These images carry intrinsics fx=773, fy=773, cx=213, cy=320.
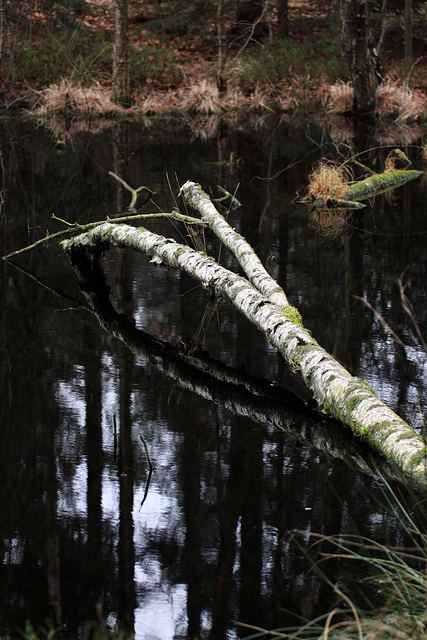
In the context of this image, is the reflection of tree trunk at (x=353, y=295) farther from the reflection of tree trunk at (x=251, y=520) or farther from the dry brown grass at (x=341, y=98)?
the dry brown grass at (x=341, y=98)

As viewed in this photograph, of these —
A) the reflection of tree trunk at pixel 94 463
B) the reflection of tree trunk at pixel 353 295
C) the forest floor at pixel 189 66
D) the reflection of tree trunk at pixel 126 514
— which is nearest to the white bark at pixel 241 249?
the reflection of tree trunk at pixel 353 295

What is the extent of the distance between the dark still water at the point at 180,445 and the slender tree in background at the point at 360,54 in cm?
1092

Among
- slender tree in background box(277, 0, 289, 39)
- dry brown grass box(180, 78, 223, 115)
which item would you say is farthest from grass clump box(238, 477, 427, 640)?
slender tree in background box(277, 0, 289, 39)

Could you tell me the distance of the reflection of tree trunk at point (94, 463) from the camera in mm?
3492

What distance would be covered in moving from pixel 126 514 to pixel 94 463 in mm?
601

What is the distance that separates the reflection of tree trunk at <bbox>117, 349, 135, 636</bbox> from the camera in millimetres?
3224

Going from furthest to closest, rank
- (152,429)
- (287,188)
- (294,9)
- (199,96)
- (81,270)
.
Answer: (294,9) → (199,96) → (287,188) → (81,270) → (152,429)

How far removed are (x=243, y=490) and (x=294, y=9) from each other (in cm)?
3215

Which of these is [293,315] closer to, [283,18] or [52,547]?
[52,547]

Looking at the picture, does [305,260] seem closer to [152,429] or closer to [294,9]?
[152,429]

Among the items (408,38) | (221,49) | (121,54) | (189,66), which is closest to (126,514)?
(121,54)

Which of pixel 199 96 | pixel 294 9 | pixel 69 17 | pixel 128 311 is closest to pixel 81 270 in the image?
pixel 128 311

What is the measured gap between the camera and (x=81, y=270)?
322 inches

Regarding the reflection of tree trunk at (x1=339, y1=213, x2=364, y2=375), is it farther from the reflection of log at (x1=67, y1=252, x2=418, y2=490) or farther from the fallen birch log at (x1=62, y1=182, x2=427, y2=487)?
the reflection of log at (x1=67, y1=252, x2=418, y2=490)
